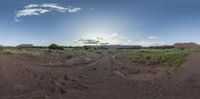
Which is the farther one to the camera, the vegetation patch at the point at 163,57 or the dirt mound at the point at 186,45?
the dirt mound at the point at 186,45

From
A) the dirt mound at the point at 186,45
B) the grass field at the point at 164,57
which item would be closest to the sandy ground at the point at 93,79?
the grass field at the point at 164,57

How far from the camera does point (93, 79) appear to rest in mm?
23094

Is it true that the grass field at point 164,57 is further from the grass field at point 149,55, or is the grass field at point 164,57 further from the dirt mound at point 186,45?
the dirt mound at point 186,45

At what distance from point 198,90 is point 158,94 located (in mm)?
1924

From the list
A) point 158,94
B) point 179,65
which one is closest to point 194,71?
point 179,65

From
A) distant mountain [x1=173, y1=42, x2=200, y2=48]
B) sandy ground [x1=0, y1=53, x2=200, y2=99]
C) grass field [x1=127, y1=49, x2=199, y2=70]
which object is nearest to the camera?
sandy ground [x1=0, y1=53, x2=200, y2=99]

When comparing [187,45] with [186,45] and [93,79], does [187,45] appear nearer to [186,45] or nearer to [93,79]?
[186,45]

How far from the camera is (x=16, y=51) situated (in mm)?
26203

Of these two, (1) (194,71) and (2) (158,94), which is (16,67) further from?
(1) (194,71)

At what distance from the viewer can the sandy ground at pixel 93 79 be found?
21797 millimetres

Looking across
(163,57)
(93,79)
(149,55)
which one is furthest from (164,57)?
(93,79)

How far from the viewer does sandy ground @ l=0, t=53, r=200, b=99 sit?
71.5 ft

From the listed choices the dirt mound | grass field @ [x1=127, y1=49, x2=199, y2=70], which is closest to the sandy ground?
grass field @ [x1=127, y1=49, x2=199, y2=70]

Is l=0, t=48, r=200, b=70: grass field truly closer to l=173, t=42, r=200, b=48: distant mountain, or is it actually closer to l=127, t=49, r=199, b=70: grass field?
l=127, t=49, r=199, b=70: grass field
